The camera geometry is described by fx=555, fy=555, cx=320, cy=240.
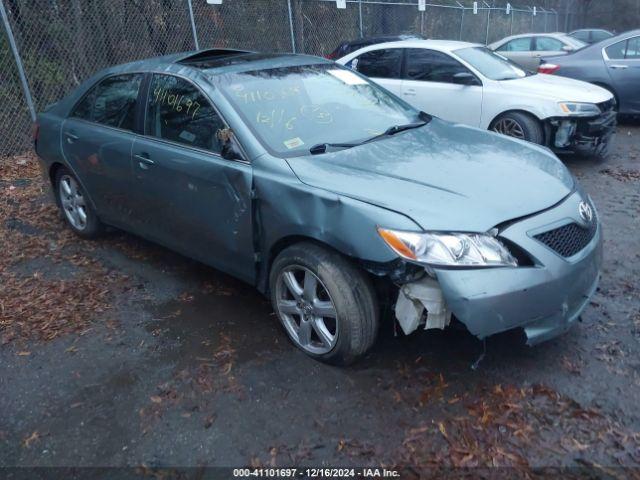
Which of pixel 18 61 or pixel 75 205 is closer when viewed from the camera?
pixel 75 205

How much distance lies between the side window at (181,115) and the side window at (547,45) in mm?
12459

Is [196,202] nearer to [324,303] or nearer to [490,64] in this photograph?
[324,303]

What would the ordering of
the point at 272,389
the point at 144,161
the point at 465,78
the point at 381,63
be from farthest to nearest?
1. the point at 381,63
2. the point at 465,78
3. the point at 144,161
4. the point at 272,389

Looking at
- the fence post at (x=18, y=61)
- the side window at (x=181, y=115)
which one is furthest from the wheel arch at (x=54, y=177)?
the fence post at (x=18, y=61)

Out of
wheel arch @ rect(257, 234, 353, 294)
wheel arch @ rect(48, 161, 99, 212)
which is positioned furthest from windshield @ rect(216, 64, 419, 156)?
wheel arch @ rect(48, 161, 99, 212)

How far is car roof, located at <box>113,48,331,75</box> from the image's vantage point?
3905mm

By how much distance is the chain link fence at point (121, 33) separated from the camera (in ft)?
27.0

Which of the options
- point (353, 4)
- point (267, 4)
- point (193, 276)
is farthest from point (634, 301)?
point (353, 4)

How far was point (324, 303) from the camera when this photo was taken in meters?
3.09

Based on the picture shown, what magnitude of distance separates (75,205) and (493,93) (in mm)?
5051

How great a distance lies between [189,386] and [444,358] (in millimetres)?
1462

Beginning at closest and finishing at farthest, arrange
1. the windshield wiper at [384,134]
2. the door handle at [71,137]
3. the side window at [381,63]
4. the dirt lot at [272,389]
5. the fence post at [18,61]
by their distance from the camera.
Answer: the dirt lot at [272,389]
the windshield wiper at [384,134]
the door handle at [71,137]
the fence post at [18,61]
the side window at [381,63]

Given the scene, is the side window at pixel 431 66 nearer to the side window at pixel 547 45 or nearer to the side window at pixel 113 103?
the side window at pixel 113 103

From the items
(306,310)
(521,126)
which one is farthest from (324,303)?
(521,126)
